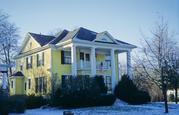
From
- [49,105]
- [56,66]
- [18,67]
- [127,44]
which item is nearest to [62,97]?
[49,105]

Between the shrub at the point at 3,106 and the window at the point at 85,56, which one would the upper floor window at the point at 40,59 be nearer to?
the window at the point at 85,56

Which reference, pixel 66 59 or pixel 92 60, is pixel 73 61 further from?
pixel 66 59

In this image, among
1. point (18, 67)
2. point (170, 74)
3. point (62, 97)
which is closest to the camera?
point (170, 74)

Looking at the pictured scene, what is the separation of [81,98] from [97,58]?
33.6ft

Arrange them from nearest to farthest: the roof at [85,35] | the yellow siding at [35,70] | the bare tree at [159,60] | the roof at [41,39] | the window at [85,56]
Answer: the bare tree at [159,60]
the roof at [85,35]
the yellow siding at [35,70]
the window at [85,56]
the roof at [41,39]

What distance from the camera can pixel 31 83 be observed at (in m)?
36.2

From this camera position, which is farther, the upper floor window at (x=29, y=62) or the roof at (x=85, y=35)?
the upper floor window at (x=29, y=62)

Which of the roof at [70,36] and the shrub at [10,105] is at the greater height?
the roof at [70,36]

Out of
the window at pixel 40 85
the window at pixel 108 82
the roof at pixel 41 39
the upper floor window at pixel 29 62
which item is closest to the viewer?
the window at pixel 40 85

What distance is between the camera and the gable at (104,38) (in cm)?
3287

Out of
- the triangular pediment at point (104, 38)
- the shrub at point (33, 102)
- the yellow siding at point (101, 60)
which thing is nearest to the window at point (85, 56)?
the yellow siding at point (101, 60)

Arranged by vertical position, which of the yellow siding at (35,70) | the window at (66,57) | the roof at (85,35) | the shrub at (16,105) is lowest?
the shrub at (16,105)

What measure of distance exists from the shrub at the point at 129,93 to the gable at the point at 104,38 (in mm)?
4440

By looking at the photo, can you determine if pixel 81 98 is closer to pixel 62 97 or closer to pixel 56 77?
pixel 62 97
